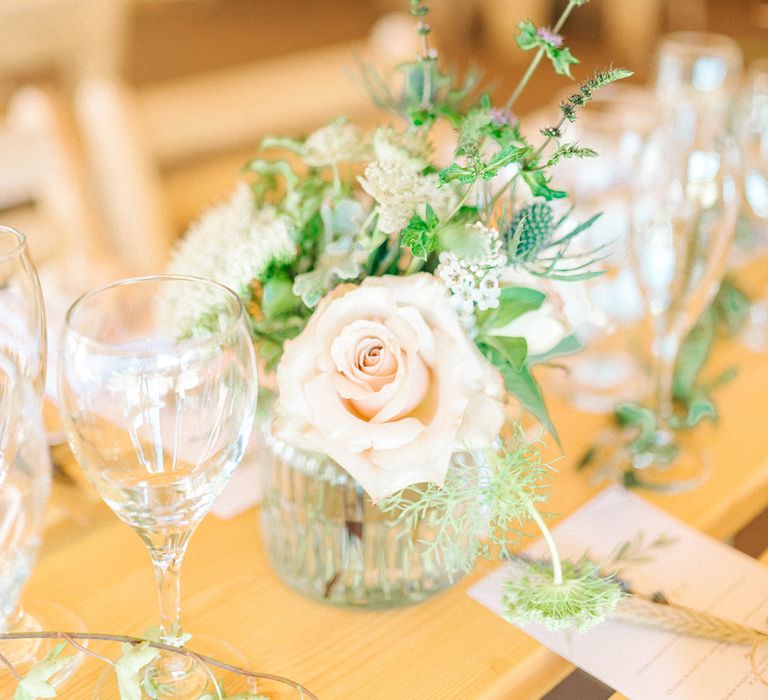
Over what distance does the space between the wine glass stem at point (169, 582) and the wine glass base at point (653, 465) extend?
14.5 inches

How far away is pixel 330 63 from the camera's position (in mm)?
2055

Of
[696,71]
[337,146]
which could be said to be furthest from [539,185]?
[696,71]

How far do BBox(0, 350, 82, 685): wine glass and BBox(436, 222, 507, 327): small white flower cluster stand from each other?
0.76 ft

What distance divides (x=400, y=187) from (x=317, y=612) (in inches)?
11.4

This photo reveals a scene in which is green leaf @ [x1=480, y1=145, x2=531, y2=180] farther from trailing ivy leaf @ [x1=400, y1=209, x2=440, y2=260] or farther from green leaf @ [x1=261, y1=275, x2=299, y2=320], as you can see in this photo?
green leaf @ [x1=261, y1=275, x2=299, y2=320]

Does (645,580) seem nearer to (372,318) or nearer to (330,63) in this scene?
(372,318)

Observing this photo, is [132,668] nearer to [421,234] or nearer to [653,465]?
[421,234]

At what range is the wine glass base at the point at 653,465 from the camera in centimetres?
76

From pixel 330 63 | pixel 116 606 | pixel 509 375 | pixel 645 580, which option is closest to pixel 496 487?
pixel 509 375

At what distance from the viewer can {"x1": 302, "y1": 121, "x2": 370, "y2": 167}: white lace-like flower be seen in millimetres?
619

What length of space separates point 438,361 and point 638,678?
0.76ft

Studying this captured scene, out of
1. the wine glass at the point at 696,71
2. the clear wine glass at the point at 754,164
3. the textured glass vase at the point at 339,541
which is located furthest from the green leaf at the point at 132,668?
the wine glass at the point at 696,71

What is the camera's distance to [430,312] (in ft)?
1.72

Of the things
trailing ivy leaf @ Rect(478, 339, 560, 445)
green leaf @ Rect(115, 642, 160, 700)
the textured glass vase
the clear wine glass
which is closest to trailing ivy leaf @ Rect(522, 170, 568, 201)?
trailing ivy leaf @ Rect(478, 339, 560, 445)
